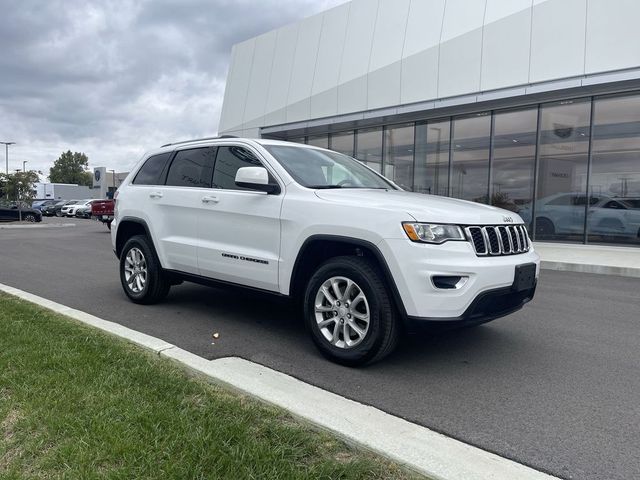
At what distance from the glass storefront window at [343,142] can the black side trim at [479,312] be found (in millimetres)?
15463

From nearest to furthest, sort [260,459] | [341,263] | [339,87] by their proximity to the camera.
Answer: [260,459] < [341,263] < [339,87]

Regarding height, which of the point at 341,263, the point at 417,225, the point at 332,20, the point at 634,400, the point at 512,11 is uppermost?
the point at 332,20

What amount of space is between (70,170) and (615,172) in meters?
118

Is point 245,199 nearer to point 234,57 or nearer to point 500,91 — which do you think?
point 500,91

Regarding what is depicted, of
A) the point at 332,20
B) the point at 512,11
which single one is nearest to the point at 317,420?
the point at 512,11

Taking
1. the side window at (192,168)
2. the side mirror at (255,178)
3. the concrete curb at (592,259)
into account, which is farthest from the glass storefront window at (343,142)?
the side mirror at (255,178)

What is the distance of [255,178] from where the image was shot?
4.36m

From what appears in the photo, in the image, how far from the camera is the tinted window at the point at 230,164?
4.96 m

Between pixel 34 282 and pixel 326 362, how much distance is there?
5.58 m

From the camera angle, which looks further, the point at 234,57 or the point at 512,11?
the point at 234,57

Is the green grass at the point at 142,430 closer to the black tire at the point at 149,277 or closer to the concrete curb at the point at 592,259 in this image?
the black tire at the point at 149,277

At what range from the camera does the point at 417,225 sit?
3656mm

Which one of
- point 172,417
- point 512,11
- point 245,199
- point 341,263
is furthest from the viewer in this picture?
point 512,11

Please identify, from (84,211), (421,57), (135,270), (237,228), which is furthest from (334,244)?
(84,211)
